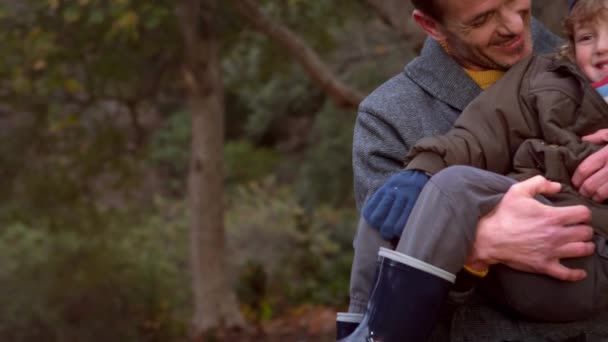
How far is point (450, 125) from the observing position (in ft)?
8.77

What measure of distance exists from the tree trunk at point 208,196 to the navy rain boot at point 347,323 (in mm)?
7284

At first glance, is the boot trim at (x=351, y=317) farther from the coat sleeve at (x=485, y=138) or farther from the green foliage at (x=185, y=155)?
the green foliage at (x=185, y=155)

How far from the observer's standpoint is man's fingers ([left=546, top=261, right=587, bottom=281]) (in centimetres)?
226

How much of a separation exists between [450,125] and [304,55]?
550cm

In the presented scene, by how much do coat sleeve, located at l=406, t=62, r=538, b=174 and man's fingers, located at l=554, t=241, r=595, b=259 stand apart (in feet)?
0.87

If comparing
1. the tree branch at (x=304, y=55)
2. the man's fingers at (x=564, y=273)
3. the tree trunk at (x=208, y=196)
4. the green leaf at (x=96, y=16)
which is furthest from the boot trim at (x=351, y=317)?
the tree trunk at (x=208, y=196)

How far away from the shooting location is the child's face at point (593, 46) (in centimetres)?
250

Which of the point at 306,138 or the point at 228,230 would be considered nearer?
the point at 228,230

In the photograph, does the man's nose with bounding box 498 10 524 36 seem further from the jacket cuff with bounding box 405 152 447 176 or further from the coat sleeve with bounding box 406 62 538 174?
the jacket cuff with bounding box 405 152 447 176

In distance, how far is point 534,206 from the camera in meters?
2.27

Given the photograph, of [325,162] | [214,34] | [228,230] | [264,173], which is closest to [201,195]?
[214,34]

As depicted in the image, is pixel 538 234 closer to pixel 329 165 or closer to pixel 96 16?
pixel 96 16

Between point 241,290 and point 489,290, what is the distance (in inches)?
380

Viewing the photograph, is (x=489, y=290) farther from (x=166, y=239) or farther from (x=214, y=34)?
(x=166, y=239)
